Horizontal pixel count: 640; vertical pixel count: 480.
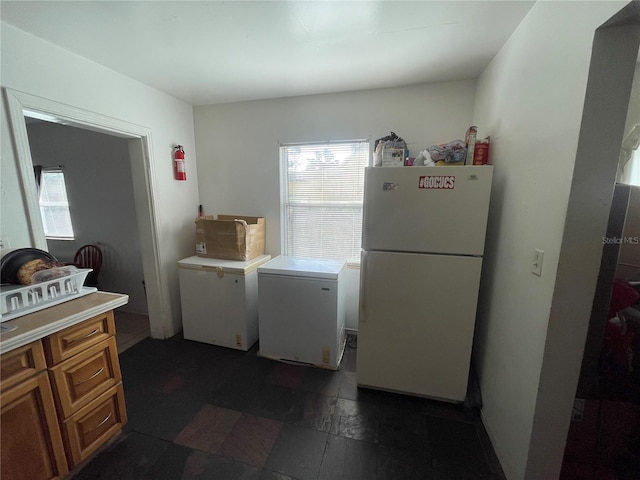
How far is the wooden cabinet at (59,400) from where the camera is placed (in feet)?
3.31

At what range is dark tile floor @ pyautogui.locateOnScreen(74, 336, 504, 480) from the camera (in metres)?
1.34

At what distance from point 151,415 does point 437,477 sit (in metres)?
1.81

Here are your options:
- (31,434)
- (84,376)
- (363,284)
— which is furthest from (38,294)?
(363,284)

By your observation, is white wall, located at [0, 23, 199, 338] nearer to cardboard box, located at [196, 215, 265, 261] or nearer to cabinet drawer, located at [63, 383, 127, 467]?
cardboard box, located at [196, 215, 265, 261]

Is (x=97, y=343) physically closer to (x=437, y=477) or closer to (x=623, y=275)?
(x=437, y=477)

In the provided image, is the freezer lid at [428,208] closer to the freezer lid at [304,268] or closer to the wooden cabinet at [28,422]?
the freezer lid at [304,268]

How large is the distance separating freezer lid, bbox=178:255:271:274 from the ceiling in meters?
1.61

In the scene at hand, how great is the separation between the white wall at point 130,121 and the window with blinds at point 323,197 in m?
1.10

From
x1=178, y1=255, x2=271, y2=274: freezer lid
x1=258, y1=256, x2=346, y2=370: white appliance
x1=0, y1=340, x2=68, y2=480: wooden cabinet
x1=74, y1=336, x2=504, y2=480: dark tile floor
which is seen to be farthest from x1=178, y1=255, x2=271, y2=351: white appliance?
x1=0, y1=340, x2=68, y2=480: wooden cabinet

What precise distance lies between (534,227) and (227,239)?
231 centimetres

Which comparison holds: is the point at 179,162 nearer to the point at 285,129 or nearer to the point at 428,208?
the point at 285,129

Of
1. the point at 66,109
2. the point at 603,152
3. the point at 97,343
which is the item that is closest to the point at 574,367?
the point at 603,152

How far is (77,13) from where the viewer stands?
132cm

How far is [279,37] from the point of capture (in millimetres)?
1530
